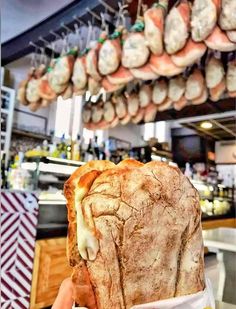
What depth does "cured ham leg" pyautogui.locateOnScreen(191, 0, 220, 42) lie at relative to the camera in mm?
1825

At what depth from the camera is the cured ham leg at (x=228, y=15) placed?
1769 mm

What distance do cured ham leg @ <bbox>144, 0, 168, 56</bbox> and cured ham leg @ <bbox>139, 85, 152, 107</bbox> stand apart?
4.24 ft

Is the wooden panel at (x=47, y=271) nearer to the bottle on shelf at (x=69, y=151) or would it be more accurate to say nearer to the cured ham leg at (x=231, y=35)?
the bottle on shelf at (x=69, y=151)

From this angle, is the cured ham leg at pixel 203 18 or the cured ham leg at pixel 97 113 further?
the cured ham leg at pixel 97 113

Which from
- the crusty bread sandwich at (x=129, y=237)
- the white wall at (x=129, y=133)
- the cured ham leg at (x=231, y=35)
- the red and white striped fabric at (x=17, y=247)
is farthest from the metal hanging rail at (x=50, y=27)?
the white wall at (x=129, y=133)

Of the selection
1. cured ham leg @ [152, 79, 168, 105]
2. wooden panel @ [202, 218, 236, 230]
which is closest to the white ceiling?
cured ham leg @ [152, 79, 168, 105]

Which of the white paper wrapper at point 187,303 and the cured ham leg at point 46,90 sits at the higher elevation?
the cured ham leg at point 46,90

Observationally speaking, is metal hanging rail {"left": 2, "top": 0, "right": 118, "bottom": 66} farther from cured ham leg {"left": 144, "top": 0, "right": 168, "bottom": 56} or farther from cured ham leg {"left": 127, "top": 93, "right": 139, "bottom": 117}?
cured ham leg {"left": 127, "top": 93, "right": 139, "bottom": 117}

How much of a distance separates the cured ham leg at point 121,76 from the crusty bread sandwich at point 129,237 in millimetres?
1966

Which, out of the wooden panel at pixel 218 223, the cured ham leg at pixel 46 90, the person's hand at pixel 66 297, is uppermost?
the cured ham leg at pixel 46 90

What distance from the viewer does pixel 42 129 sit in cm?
678

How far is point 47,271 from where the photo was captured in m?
2.52

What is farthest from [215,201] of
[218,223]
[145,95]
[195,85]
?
[195,85]

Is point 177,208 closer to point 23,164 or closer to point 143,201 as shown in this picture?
point 143,201
